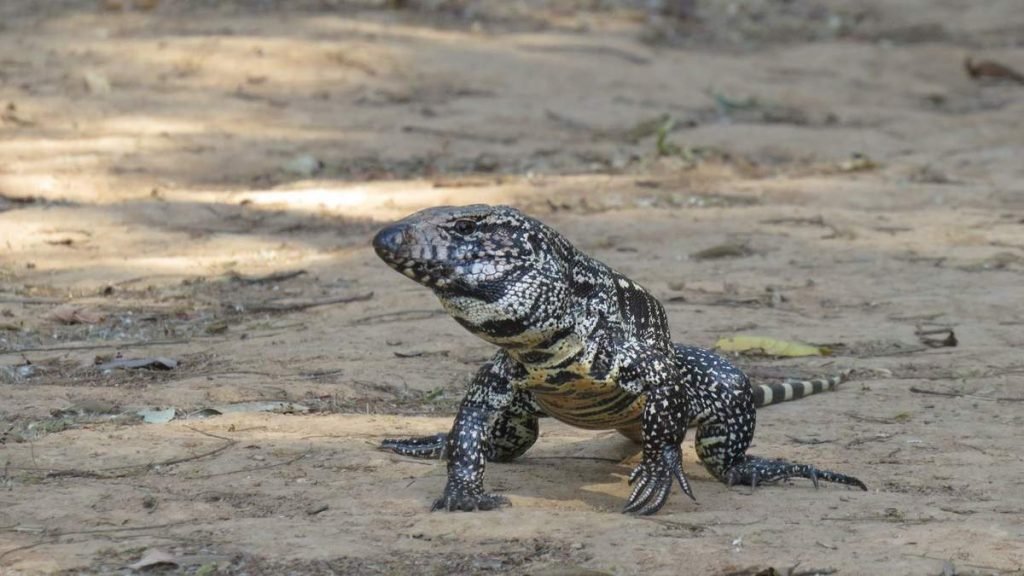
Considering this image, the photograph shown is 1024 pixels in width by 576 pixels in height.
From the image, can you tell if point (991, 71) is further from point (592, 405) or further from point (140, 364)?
point (592, 405)

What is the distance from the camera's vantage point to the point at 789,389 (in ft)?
21.2

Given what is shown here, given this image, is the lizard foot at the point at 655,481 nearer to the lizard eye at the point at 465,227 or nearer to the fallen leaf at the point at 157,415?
the lizard eye at the point at 465,227

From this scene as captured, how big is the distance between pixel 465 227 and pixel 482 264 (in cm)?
12

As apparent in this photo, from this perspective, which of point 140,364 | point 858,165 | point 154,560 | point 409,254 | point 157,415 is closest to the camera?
point 154,560

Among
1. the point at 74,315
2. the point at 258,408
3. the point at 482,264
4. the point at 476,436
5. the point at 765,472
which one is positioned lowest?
the point at 74,315

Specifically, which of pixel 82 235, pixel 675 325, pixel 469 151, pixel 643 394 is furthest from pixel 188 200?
pixel 643 394

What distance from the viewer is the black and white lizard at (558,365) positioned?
4.59m

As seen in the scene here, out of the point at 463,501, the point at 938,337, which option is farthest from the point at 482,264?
the point at 938,337

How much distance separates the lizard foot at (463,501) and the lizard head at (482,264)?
52 cm

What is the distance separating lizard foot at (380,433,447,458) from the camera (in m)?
5.45

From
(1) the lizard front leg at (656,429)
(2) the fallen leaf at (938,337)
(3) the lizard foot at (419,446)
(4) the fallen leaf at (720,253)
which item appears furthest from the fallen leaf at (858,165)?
(1) the lizard front leg at (656,429)

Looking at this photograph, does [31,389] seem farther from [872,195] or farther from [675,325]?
[872,195]

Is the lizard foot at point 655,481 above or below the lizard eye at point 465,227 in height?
below

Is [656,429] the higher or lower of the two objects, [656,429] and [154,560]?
the higher
